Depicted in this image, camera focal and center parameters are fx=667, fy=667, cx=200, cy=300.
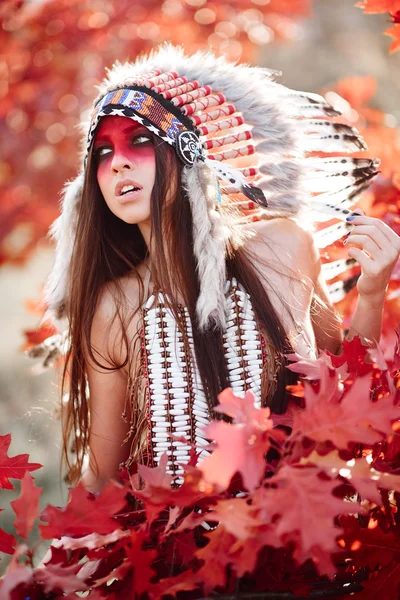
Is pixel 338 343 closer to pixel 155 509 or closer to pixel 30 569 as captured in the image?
pixel 155 509

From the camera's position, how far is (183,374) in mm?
1958

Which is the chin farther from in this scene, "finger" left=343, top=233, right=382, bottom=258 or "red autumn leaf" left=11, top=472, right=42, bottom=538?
"red autumn leaf" left=11, top=472, right=42, bottom=538

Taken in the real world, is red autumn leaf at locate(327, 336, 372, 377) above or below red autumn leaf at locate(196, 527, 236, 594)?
above

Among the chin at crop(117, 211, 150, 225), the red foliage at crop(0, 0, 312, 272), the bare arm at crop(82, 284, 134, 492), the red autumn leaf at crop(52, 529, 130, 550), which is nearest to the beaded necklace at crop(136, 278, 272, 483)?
the bare arm at crop(82, 284, 134, 492)

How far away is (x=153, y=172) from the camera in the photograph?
2.04 meters

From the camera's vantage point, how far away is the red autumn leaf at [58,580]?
1101 mm

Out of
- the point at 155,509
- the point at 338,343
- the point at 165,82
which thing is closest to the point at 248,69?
the point at 165,82

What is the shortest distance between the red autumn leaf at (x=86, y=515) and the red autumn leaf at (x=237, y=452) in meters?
0.25

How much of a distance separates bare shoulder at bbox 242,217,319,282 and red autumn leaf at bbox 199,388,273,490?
1.11 meters

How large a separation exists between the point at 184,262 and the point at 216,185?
26 cm

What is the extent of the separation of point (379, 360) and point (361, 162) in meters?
1.44

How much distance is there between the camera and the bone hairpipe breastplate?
1929 mm

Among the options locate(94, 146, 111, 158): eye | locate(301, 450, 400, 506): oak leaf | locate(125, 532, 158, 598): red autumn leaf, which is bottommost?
locate(125, 532, 158, 598): red autumn leaf

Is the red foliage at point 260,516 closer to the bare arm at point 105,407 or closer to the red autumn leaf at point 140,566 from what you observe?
the red autumn leaf at point 140,566
